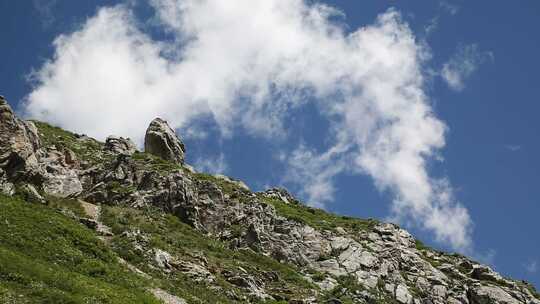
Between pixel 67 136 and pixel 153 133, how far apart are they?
773 inches

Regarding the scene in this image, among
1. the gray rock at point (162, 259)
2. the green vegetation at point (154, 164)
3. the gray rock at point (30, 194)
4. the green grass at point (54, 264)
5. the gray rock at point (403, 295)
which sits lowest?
the green grass at point (54, 264)

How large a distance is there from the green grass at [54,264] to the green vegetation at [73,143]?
3532cm

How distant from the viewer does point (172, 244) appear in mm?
47938

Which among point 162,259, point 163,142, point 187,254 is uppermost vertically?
point 163,142

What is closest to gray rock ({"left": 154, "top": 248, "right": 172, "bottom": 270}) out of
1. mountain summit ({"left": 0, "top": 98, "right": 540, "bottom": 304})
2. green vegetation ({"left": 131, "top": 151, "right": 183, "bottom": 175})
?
mountain summit ({"left": 0, "top": 98, "right": 540, "bottom": 304})

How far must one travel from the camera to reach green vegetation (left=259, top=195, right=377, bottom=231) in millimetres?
79200

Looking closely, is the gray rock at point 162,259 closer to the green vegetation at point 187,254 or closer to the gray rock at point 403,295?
the green vegetation at point 187,254

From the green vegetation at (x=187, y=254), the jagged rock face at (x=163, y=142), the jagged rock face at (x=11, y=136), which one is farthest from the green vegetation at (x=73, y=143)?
the green vegetation at (x=187, y=254)

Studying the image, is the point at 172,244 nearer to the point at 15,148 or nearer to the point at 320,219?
the point at 15,148

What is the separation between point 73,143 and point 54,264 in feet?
197

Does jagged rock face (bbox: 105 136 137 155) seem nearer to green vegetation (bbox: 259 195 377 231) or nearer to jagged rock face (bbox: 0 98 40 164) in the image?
green vegetation (bbox: 259 195 377 231)

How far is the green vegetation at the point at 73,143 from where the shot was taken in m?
76.2

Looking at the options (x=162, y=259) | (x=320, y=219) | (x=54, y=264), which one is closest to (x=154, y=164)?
(x=162, y=259)

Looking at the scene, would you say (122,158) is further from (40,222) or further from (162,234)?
(40,222)
